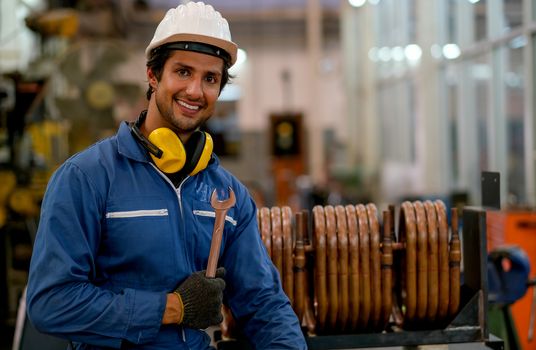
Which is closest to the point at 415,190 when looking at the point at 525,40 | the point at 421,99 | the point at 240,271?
the point at 421,99

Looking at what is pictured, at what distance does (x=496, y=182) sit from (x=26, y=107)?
4.11 m

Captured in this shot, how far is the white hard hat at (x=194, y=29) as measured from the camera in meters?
1.61

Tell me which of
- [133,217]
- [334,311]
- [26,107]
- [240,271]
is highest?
[26,107]

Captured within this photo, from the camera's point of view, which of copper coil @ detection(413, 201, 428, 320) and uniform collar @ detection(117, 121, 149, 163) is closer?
uniform collar @ detection(117, 121, 149, 163)

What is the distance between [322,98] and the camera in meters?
15.4

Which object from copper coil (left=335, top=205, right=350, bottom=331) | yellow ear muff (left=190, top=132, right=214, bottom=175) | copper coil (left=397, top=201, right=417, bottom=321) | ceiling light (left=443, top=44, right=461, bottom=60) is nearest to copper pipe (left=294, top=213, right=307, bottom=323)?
copper coil (left=335, top=205, right=350, bottom=331)

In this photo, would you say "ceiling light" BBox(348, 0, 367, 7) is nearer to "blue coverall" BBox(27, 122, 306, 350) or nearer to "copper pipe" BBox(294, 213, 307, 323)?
"copper pipe" BBox(294, 213, 307, 323)

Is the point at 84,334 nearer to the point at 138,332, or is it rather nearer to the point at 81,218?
the point at 138,332

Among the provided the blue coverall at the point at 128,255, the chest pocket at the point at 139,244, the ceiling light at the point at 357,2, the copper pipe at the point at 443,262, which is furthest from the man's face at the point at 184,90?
the ceiling light at the point at 357,2

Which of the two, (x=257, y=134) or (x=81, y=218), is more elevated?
(x=257, y=134)

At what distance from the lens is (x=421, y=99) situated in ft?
28.9

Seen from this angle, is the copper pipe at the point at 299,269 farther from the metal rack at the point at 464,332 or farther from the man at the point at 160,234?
the man at the point at 160,234

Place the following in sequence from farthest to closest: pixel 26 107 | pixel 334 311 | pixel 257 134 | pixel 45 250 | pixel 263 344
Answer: pixel 257 134 < pixel 26 107 < pixel 334 311 < pixel 263 344 < pixel 45 250

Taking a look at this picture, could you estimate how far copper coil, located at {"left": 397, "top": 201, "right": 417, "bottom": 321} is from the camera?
2115 millimetres
